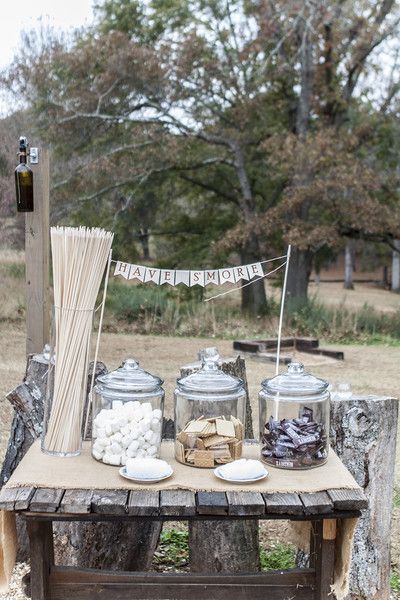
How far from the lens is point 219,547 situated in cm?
275

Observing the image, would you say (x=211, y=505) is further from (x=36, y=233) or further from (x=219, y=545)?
(x=36, y=233)

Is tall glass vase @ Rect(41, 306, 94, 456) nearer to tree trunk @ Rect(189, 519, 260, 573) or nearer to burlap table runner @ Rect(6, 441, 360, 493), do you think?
burlap table runner @ Rect(6, 441, 360, 493)

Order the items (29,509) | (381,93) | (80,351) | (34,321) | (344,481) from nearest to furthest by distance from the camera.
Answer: (29,509), (344,481), (80,351), (34,321), (381,93)

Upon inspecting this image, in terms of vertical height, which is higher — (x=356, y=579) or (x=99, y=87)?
(x=99, y=87)

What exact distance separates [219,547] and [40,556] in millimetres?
915

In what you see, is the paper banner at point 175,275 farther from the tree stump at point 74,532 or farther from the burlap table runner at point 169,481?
the tree stump at point 74,532

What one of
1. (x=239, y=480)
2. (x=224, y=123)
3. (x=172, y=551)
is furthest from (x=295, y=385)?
(x=224, y=123)

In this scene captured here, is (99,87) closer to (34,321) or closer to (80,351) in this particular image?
(34,321)

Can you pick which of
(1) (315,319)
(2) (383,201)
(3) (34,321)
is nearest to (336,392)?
(3) (34,321)

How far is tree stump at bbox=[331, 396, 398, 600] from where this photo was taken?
255cm

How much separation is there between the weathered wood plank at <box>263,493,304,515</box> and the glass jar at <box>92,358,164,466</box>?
39 cm

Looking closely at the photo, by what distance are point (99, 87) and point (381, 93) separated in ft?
16.1

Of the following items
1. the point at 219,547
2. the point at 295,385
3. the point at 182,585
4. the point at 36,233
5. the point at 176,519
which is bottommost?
the point at 219,547

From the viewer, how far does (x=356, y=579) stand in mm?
2643
